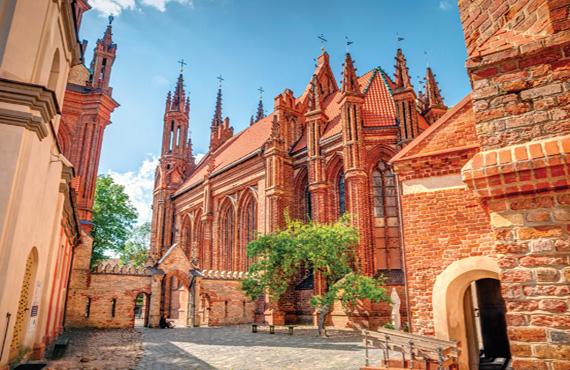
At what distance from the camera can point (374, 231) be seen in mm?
19203

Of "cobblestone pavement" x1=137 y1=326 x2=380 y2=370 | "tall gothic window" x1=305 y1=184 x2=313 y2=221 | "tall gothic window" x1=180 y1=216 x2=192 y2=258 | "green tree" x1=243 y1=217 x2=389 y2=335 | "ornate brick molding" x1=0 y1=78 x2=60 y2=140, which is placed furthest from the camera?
"tall gothic window" x1=180 y1=216 x2=192 y2=258

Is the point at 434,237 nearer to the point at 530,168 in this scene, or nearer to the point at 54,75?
the point at 530,168

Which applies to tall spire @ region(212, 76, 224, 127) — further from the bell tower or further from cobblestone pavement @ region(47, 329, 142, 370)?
cobblestone pavement @ region(47, 329, 142, 370)

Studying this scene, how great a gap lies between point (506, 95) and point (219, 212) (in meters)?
28.8

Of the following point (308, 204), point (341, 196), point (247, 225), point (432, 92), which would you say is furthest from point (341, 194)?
point (247, 225)

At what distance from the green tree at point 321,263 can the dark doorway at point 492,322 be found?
151 inches

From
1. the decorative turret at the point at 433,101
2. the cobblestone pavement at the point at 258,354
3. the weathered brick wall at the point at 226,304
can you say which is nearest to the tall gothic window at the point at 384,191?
the decorative turret at the point at 433,101

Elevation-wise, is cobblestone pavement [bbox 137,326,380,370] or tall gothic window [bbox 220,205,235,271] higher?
tall gothic window [bbox 220,205,235,271]

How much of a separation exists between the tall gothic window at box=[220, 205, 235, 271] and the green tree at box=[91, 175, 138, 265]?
10.4m

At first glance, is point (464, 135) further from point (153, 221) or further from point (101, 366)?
point (153, 221)

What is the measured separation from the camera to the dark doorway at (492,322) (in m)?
11.9

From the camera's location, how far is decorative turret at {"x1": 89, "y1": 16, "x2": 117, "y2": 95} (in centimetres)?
2483

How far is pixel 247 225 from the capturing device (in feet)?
93.9

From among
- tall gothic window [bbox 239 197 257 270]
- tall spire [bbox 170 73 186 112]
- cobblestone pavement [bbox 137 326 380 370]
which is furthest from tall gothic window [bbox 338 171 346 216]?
tall spire [bbox 170 73 186 112]
